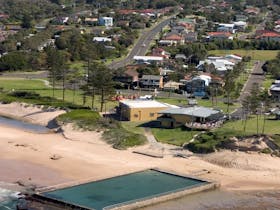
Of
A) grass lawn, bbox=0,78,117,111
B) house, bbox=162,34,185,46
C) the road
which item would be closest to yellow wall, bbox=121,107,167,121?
grass lawn, bbox=0,78,117,111

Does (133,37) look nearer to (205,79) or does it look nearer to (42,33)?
(42,33)

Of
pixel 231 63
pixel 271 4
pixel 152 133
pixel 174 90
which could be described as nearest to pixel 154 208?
pixel 152 133

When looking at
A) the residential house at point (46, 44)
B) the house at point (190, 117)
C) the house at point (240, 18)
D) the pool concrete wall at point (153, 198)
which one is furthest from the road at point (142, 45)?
the pool concrete wall at point (153, 198)

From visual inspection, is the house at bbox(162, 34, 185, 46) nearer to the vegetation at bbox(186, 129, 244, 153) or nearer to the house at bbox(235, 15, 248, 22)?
the house at bbox(235, 15, 248, 22)

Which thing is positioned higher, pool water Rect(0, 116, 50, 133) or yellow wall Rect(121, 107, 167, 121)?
yellow wall Rect(121, 107, 167, 121)

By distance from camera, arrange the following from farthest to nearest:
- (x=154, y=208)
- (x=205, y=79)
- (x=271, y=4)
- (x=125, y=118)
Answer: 1. (x=271, y=4)
2. (x=205, y=79)
3. (x=125, y=118)
4. (x=154, y=208)

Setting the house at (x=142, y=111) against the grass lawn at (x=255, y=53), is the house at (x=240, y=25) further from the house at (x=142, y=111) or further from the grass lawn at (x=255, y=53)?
the house at (x=142, y=111)
